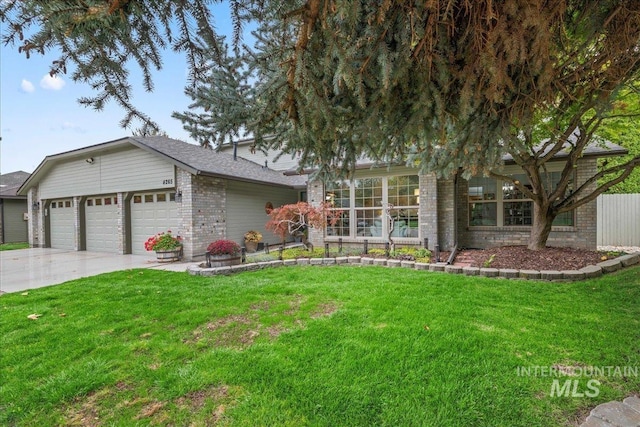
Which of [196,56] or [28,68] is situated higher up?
[196,56]

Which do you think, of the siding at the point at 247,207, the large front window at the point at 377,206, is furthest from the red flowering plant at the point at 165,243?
the large front window at the point at 377,206

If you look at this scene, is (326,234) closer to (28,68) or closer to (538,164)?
(538,164)

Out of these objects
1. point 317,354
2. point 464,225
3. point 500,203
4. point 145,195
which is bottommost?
point 317,354

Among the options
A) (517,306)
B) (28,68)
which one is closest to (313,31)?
(28,68)

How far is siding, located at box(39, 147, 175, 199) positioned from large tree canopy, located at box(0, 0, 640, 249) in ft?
27.1

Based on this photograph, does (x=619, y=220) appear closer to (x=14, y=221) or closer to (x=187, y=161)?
(x=187, y=161)

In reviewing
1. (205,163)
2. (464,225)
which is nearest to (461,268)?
(464,225)

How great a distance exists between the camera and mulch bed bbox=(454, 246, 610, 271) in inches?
251

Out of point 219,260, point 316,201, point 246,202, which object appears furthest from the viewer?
point 246,202

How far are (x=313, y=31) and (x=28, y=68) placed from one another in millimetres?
2168

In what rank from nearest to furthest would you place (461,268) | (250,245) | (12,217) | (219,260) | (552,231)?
(461,268)
(219,260)
(552,231)
(250,245)
(12,217)

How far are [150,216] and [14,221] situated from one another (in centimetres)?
1332

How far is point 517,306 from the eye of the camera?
4191 mm

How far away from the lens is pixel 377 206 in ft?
32.8
